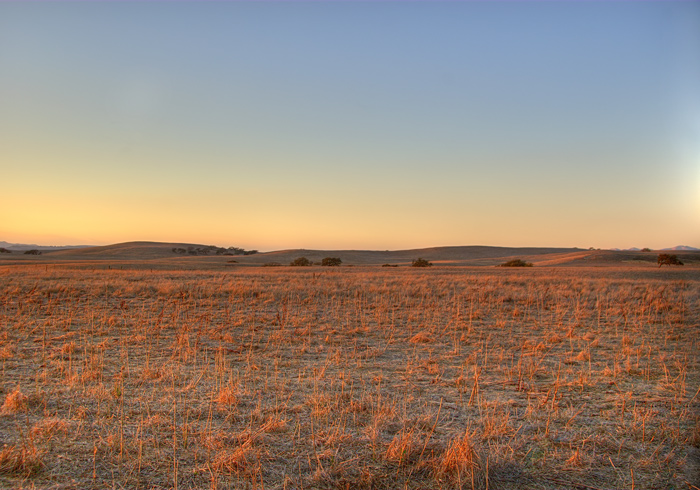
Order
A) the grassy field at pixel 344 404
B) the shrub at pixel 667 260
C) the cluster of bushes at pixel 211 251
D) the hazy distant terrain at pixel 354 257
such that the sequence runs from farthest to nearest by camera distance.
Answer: the cluster of bushes at pixel 211 251
the hazy distant terrain at pixel 354 257
the shrub at pixel 667 260
the grassy field at pixel 344 404

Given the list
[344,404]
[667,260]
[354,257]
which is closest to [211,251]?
[354,257]

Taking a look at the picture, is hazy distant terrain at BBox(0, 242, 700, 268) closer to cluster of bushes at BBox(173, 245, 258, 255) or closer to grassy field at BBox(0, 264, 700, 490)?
cluster of bushes at BBox(173, 245, 258, 255)

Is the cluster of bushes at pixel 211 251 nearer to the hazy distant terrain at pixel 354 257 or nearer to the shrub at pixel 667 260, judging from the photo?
the hazy distant terrain at pixel 354 257

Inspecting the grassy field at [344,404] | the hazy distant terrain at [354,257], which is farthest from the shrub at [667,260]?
the grassy field at [344,404]

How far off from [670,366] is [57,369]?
9.29 m

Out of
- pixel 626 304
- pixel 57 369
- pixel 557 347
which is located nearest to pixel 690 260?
pixel 626 304

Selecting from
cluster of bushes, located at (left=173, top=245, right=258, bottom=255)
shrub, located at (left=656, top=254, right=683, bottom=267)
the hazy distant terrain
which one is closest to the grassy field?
the hazy distant terrain

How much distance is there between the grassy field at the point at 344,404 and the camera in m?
3.50

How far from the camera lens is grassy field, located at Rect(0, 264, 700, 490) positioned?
3498 mm

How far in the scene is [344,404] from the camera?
4922 millimetres

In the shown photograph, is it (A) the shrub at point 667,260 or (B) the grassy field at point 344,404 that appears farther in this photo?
(A) the shrub at point 667,260

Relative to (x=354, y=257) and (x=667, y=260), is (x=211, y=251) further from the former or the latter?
(x=667, y=260)

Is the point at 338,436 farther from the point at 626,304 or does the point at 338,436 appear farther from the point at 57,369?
the point at 626,304

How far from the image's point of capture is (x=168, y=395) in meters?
5.19
